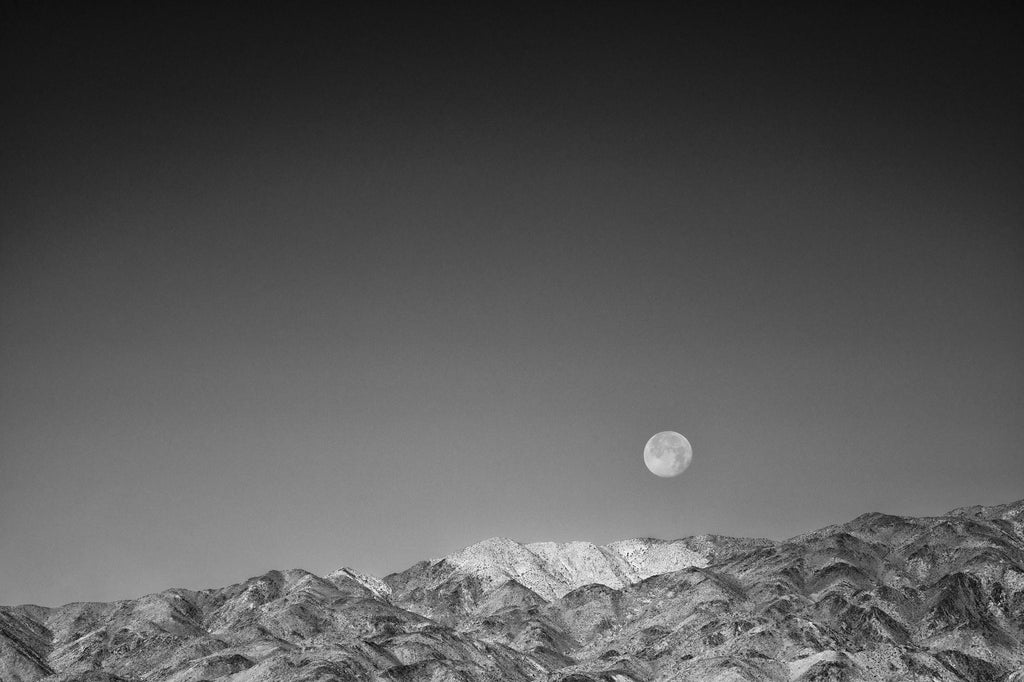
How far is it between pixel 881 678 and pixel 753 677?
78.7 ft

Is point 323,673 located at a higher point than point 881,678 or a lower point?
higher

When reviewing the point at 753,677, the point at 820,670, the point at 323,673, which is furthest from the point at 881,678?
the point at 323,673

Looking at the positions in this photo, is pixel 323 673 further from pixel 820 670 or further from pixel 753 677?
pixel 820 670

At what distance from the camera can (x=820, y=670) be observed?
198 meters

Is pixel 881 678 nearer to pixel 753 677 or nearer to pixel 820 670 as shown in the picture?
pixel 820 670

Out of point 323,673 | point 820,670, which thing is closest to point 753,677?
point 820,670

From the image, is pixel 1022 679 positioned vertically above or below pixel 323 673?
below

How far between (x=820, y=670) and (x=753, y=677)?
486 inches

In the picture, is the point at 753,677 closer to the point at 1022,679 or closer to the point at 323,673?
the point at 1022,679

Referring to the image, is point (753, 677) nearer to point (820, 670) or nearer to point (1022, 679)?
point (820, 670)

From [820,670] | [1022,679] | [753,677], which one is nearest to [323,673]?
[753,677]

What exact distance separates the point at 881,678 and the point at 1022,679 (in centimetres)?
2605

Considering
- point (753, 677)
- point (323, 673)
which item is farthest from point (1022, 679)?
point (323, 673)

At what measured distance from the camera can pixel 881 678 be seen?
655ft
